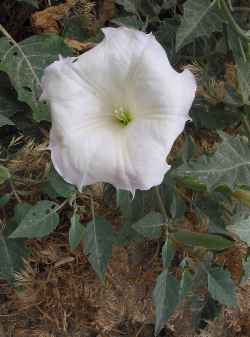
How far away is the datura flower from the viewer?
617mm

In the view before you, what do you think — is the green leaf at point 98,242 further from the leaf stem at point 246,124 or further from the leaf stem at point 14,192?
the leaf stem at point 246,124

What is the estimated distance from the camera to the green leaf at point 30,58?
0.76m

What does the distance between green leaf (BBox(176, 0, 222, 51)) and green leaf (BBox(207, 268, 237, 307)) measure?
0.32m

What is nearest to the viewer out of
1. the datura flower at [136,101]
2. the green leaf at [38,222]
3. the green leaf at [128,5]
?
the datura flower at [136,101]

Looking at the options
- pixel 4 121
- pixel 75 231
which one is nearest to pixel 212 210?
pixel 75 231

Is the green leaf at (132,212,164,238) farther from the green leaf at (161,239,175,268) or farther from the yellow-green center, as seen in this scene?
the yellow-green center

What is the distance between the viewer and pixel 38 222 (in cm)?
74

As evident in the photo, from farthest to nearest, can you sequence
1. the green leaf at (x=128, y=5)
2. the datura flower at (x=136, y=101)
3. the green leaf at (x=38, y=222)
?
1. the green leaf at (x=128, y=5)
2. the green leaf at (x=38, y=222)
3. the datura flower at (x=136, y=101)

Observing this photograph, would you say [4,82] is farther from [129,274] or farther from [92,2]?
[129,274]

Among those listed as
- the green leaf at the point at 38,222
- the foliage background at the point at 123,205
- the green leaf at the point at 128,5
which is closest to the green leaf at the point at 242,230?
the foliage background at the point at 123,205

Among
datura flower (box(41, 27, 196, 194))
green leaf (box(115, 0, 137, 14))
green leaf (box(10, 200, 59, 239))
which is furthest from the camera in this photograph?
green leaf (box(115, 0, 137, 14))

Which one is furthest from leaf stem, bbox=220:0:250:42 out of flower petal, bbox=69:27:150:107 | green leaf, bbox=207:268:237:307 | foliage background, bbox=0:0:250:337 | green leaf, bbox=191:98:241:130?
green leaf, bbox=207:268:237:307

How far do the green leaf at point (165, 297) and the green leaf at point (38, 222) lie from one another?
161 millimetres

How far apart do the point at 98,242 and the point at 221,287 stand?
0.19m
